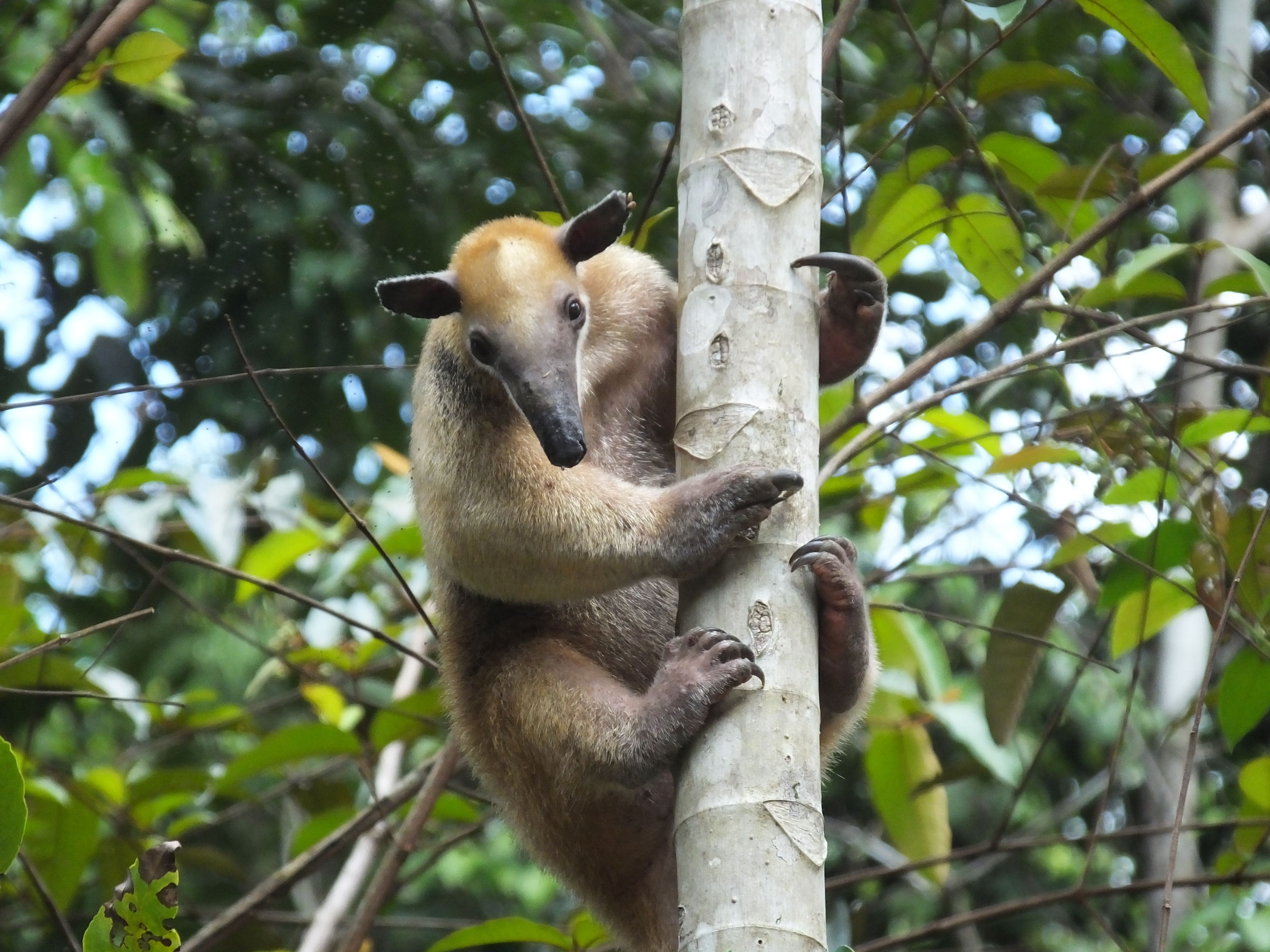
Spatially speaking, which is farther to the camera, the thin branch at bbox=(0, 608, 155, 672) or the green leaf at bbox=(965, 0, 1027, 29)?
the green leaf at bbox=(965, 0, 1027, 29)

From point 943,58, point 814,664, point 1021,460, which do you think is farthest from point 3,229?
point 814,664

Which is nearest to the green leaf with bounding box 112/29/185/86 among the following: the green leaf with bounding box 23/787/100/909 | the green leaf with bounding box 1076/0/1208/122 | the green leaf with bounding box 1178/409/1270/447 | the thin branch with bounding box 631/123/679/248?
the thin branch with bounding box 631/123/679/248

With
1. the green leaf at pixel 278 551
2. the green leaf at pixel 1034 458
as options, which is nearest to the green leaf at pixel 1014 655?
the green leaf at pixel 1034 458

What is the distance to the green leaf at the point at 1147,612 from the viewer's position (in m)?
4.10

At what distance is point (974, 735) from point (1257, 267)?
203 centimetres

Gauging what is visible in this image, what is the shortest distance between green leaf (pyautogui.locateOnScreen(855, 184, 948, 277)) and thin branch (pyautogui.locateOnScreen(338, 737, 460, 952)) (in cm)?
195

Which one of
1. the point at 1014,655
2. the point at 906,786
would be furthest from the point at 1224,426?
the point at 906,786

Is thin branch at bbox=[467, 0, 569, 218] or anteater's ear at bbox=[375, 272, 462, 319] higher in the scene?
thin branch at bbox=[467, 0, 569, 218]

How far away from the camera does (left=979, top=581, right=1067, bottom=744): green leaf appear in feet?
13.9

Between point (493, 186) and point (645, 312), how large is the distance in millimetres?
2999

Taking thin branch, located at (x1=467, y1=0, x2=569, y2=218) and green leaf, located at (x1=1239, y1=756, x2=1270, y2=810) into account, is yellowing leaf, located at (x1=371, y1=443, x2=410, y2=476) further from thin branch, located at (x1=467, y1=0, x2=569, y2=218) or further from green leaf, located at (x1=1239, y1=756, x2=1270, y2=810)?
green leaf, located at (x1=1239, y1=756, x2=1270, y2=810)

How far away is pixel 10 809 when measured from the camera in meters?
2.50

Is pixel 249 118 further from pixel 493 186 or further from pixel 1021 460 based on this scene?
pixel 1021 460

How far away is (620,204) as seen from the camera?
357 centimetres
